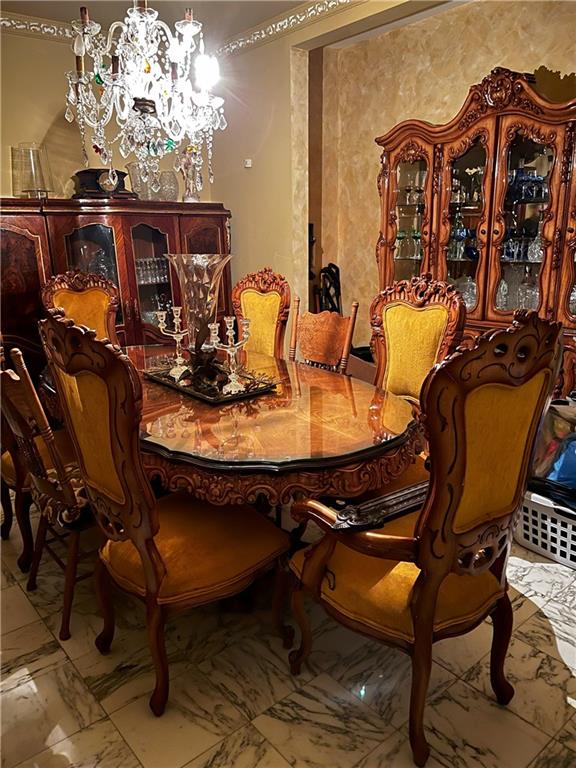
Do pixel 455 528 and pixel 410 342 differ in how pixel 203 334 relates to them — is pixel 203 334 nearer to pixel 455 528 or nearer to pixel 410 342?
pixel 410 342

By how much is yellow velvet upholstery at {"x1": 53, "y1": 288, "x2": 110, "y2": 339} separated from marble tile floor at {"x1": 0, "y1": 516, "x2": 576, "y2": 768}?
1.62m

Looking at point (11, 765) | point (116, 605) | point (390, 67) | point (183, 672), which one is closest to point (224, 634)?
point (183, 672)

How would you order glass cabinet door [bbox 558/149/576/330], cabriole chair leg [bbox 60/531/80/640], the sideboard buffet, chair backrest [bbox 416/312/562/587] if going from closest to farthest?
chair backrest [bbox 416/312/562/587]
cabriole chair leg [bbox 60/531/80/640]
glass cabinet door [bbox 558/149/576/330]
the sideboard buffet

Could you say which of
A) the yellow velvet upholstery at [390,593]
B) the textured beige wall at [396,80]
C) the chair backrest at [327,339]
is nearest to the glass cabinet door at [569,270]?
the textured beige wall at [396,80]

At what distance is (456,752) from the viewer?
150 cm

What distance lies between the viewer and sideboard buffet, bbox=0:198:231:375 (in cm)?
345

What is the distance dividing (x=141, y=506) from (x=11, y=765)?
2.64 ft

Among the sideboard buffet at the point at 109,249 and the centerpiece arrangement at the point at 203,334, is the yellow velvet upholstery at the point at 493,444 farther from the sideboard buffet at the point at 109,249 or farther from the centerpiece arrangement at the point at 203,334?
the sideboard buffet at the point at 109,249

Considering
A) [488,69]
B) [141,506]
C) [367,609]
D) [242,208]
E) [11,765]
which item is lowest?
[11,765]

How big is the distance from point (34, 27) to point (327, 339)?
118 inches

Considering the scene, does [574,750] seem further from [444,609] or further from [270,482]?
[270,482]

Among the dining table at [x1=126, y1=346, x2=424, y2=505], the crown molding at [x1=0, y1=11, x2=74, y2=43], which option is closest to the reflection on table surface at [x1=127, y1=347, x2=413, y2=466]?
the dining table at [x1=126, y1=346, x2=424, y2=505]

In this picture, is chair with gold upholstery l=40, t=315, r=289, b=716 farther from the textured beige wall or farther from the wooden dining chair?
the textured beige wall

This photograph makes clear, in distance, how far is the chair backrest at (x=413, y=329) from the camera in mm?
2332
